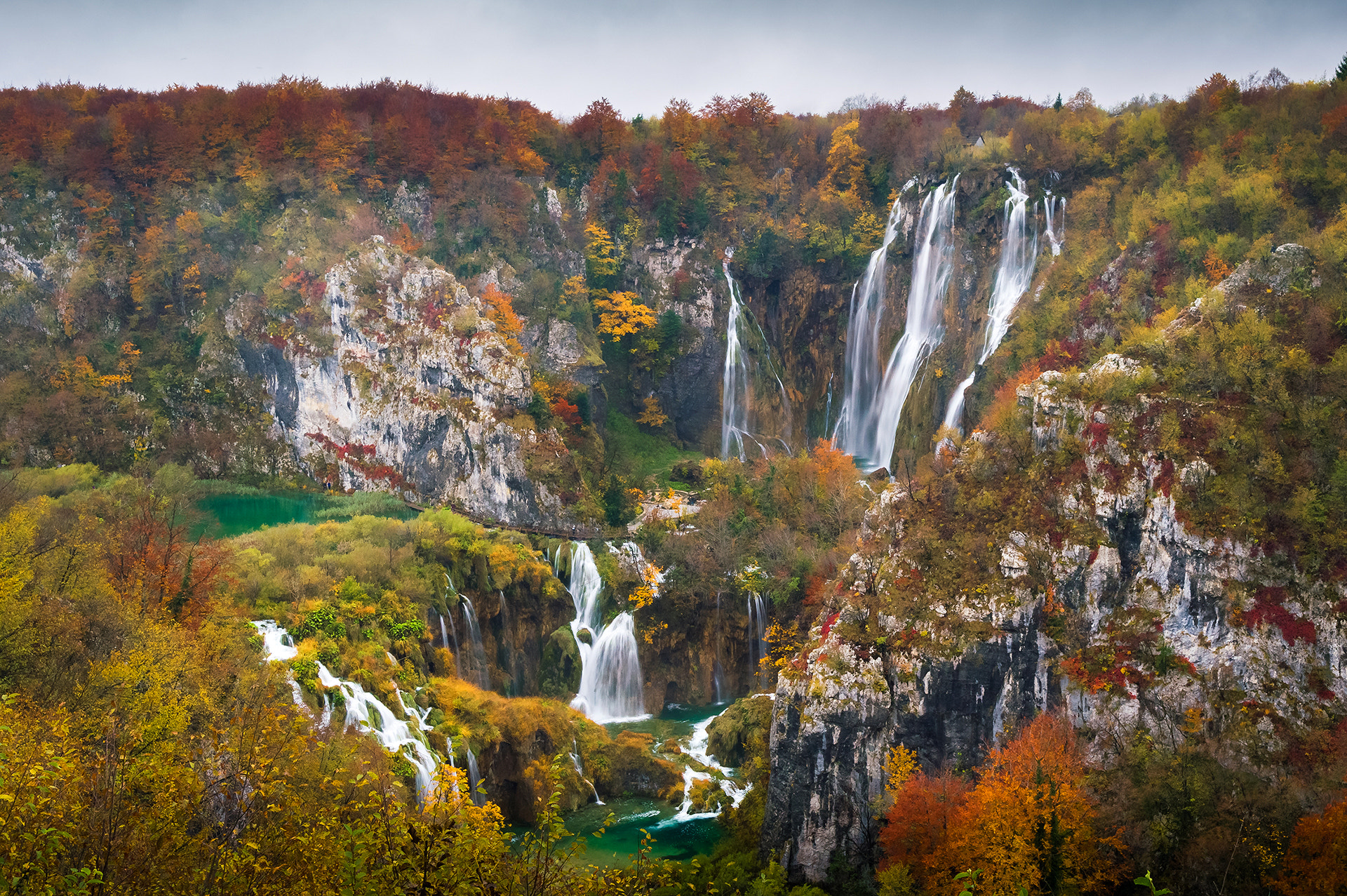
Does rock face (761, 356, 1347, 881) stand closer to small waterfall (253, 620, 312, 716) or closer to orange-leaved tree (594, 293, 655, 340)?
small waterfall (253, 620, 312, 716)

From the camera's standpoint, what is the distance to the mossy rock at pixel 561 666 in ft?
136

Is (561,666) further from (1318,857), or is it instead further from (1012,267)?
(1012,267)

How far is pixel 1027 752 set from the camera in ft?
82.7

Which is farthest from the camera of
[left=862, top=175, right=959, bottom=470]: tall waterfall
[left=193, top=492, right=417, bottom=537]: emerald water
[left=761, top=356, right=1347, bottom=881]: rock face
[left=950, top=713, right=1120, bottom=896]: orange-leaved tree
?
[left=862, top=175, right=959, bottom=470]: tall waterfall

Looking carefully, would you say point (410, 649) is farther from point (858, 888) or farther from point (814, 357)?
point (814, 357)

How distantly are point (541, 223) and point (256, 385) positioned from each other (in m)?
22.3

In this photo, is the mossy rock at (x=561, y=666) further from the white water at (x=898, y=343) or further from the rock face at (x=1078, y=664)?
the white water at (x=898, y=343)

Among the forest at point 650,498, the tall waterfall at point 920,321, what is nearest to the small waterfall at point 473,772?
the forest at point 650,498

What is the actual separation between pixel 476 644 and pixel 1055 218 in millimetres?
39166

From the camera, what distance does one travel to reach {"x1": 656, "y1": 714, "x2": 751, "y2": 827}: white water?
1256 inches

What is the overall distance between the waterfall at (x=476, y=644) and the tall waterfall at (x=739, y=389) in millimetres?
27149

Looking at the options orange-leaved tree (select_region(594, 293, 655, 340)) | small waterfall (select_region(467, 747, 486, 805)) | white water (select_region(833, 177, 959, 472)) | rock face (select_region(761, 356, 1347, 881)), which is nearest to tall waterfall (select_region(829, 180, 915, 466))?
white water (select_region(833, 177, 959, 472))

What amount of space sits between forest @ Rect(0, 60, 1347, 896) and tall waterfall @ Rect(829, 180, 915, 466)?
2580 mm

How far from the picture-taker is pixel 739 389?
210 ft
